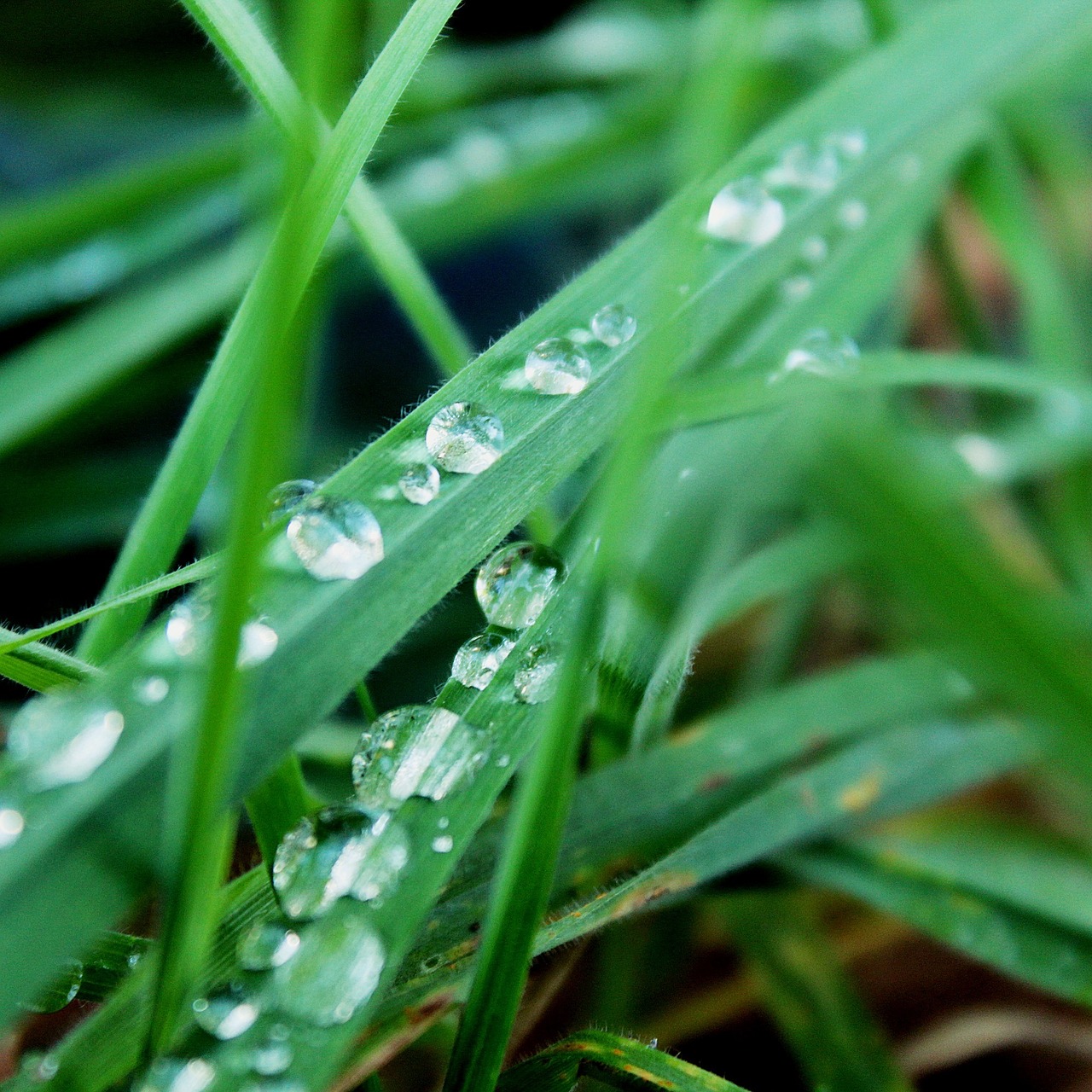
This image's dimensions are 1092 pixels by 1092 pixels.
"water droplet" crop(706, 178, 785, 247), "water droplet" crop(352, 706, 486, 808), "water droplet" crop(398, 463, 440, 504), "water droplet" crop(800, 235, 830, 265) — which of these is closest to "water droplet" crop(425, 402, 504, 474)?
"water droplet" crop(398, 463, 440, 504)

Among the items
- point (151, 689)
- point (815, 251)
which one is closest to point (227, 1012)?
point (151, 689)

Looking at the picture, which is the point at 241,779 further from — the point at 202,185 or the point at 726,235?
the point at 202,185

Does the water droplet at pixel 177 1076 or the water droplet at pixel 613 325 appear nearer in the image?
the water droplet at pixel 177 1076

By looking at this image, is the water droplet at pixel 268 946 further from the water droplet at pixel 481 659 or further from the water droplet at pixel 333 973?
the water droplet at pixel 481 659

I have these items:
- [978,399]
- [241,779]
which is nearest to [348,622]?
[241,779]

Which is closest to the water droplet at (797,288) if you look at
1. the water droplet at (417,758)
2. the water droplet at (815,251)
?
the water droplet at (815,251)

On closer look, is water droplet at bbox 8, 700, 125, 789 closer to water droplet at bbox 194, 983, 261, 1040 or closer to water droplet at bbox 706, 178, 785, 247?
water droplet at bbox 194, 983, 261, 1040

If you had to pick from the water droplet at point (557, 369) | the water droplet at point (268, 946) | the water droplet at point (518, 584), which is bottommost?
the water droplet at point (268, 946)
